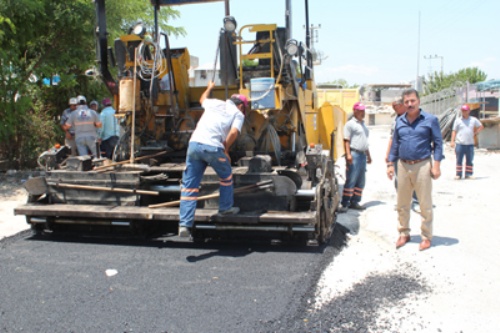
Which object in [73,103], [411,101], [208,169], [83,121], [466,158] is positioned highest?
[73,103]

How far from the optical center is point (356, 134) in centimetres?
694

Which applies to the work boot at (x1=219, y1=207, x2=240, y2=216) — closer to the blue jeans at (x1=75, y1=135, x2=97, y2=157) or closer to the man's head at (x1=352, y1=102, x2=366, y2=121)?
the man's head at (x1=352, y1=102, x2=366, y2=121)

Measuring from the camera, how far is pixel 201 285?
4.10 meters

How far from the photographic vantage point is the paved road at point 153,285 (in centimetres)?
342

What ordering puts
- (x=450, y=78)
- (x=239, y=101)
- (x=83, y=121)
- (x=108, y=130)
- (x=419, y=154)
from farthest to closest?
(x=450, y=78) → (x=108, y=130) → (x=83, y=121) → (x=239, y=101) → (x=419, y=154)

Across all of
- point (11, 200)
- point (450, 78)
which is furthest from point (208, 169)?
point (450, 78)

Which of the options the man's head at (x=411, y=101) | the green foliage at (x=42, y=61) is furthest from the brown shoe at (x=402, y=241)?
the green foliage at (x=42, y=61)

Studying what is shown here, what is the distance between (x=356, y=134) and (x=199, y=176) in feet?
9.19

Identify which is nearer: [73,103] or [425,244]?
[425,244]

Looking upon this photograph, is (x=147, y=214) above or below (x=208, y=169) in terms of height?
below

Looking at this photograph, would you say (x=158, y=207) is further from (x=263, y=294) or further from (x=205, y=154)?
(x=263, y=294)

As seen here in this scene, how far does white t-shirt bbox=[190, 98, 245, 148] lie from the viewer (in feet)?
16.1

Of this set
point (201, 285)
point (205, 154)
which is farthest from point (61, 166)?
point (201, 285)

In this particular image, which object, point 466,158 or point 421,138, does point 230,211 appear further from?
point 466,158
